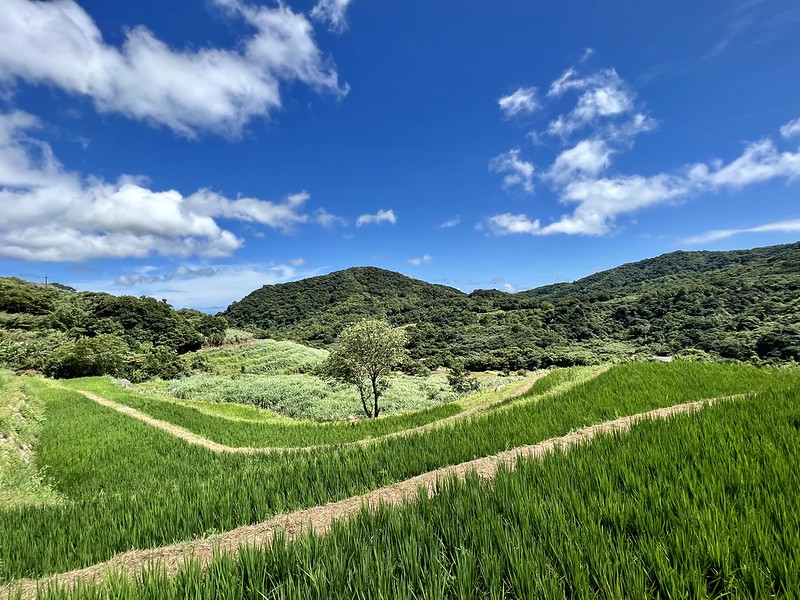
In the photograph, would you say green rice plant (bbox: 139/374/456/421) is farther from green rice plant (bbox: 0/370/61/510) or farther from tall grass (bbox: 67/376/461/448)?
green rice plant (bbox: 0/370/61/510)

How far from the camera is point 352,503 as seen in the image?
18.9 feet

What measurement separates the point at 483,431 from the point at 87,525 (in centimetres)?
770

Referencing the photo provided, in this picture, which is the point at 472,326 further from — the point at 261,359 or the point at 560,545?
the point at 560,545

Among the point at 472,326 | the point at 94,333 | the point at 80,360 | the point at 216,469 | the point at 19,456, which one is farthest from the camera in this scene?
the point at 472,326

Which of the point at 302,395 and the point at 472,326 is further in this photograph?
the point at 472,326

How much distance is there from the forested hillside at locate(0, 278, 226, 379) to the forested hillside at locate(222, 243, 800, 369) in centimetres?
3160

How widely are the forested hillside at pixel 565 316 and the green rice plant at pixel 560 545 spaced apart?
58.5m

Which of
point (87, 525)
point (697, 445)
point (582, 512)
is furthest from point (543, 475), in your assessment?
point (87, 525)

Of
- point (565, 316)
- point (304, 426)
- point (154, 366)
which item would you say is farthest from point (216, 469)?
point (565, 316)

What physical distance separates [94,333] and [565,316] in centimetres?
11063

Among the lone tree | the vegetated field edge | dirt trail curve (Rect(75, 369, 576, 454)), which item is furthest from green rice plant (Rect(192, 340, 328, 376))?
the vegetated field edge

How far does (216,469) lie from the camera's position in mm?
11250

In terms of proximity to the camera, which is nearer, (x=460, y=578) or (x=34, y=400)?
(x=460, y=578)

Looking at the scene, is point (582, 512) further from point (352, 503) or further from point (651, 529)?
point (352, 503)
